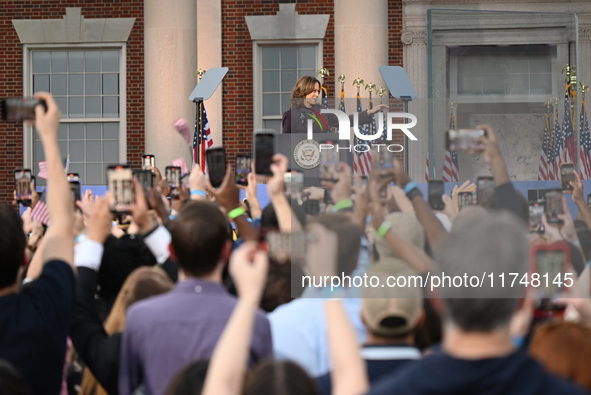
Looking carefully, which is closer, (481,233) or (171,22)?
(481,233)

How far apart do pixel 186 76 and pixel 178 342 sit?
11.3 meters

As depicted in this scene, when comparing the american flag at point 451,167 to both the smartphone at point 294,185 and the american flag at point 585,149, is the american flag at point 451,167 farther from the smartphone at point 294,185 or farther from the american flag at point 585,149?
the smartphone at point 294,185

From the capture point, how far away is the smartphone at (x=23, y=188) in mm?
6793

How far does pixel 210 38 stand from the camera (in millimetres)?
16531

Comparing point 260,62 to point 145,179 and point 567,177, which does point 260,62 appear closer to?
point 567,177

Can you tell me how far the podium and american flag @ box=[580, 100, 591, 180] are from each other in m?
2.49

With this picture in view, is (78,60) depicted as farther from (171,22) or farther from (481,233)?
(481,233)

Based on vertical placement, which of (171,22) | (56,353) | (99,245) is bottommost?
(56,353)

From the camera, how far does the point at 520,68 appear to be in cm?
1536

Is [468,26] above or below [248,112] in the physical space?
above

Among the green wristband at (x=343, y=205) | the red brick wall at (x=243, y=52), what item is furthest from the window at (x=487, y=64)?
the green wristband at (x=343, y=205)

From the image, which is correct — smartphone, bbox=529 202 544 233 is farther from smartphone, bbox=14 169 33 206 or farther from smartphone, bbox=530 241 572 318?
smartphone, bbox=14 169 33 206

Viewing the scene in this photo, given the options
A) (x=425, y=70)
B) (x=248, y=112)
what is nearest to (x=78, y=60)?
(x=248, y=112)

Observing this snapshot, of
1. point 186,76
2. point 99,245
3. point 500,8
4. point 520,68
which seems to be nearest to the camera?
point 99,245
